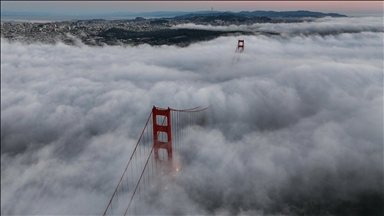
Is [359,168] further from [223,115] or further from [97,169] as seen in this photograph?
[97,169]

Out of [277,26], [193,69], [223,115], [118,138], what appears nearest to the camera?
[118,138]

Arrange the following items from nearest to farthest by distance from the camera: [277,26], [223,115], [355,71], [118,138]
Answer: [118,138] < [223,115] < [355,71] < [277,26]

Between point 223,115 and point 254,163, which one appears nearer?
point 254,163

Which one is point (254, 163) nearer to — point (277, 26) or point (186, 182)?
point (186, 182)

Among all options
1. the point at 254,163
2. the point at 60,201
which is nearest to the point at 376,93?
the point at 254,163

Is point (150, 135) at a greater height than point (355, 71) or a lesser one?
lesser

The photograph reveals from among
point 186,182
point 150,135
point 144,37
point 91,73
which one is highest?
point 144,37

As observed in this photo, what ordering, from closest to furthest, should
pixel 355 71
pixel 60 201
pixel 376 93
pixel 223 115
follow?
pixel 60 201 → pixel 223 115 → pixel 376 93 → pixel 355 71

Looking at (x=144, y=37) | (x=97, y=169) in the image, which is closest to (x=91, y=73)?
(x=144, y=37)

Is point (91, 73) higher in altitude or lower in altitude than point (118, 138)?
higher
